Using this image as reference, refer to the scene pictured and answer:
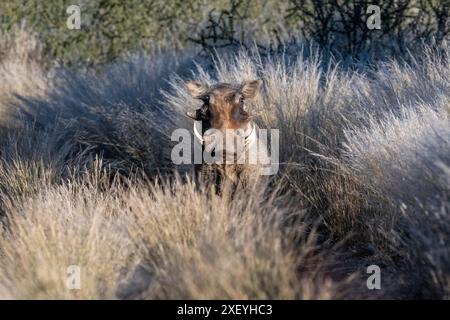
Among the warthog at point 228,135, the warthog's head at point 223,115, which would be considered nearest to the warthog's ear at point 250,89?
the warthog at point 228,135

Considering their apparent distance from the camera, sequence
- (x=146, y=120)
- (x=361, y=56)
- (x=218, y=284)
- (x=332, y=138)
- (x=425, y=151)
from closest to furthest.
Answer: (x=218, y=284), (x=425, y=151), (x=332, y=138), (x=146, y=120), (x=361, y=56)

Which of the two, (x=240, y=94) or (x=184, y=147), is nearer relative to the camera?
(x=240, y=94)

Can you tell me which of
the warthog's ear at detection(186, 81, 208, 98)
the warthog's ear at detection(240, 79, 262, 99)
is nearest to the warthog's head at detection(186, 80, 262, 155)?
the warthog's ear at detection(240, 79, 262, 99)

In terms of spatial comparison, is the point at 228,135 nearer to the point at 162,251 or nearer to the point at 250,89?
the point at 250,89

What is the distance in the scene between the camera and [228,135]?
6848 millimetres

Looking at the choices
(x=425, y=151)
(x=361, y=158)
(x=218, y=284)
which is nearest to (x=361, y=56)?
(x=361, y=158)

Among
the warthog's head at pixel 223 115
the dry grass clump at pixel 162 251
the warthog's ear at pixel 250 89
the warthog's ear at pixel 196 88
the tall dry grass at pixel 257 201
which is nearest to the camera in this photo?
the dry grass clump at pixel 162 251

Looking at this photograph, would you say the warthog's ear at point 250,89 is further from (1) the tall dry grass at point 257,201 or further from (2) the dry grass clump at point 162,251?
(2) the dry grass clump at point 162,251

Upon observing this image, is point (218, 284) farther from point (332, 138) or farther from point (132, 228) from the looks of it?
point (332, 138)

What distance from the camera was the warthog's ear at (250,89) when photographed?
731cm

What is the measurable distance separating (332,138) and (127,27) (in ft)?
25.2

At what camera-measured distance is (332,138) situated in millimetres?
8383

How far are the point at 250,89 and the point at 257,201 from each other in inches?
50.8

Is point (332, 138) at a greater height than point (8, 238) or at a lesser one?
greater
